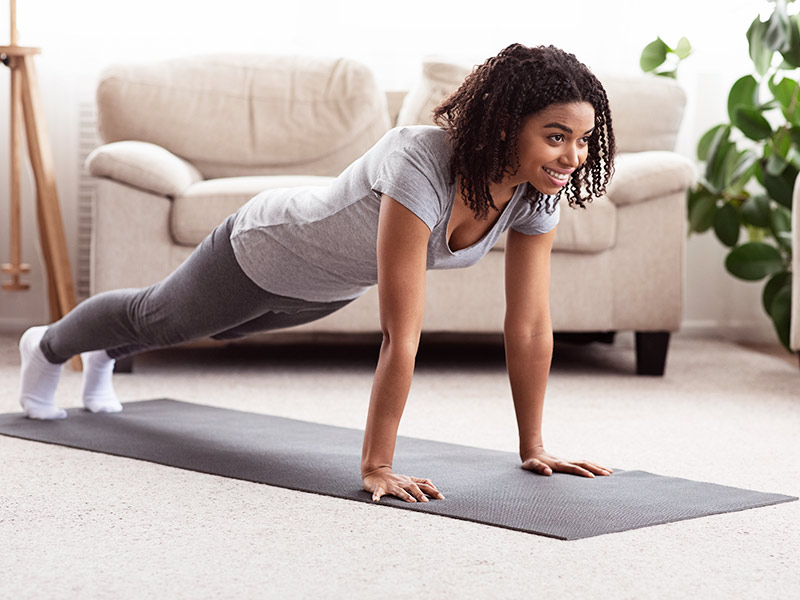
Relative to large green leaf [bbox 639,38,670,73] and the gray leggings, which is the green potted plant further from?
the gray leggings

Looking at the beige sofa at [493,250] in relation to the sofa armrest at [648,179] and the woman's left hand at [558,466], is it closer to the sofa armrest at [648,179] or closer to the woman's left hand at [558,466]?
the sofa armrest at [648,179]

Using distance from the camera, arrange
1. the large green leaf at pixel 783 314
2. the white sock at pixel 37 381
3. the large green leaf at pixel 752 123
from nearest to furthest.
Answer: the white sock at pixel 37 381 < the large green leaf at pixel 783 314 < the large green leaf at pixel 752 123

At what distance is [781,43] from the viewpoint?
2807mm

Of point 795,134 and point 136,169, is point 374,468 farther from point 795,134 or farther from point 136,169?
point 795,134

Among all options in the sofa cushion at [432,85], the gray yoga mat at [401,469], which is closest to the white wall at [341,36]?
the sofa cushion at [432,85]

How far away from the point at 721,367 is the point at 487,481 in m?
1.65

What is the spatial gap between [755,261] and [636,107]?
576 mm

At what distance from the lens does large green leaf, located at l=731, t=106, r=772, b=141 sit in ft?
9.78

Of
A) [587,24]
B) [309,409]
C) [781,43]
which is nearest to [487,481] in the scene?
[309,409]

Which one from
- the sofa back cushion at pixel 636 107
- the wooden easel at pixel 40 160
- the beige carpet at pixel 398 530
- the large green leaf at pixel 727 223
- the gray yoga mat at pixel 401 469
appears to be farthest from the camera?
the large green leaf at pixel 727 223

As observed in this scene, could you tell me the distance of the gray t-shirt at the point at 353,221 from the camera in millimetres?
1403

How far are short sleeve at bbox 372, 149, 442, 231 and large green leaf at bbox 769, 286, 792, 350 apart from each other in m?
1.77

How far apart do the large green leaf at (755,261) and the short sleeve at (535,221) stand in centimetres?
173

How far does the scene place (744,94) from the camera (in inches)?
124
